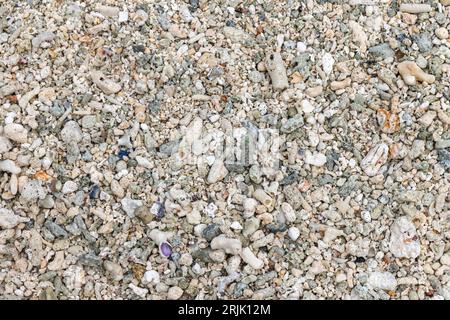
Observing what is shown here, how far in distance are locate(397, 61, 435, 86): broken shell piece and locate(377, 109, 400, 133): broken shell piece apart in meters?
0.14

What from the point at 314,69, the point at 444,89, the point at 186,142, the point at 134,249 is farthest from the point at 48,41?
the point at 444,89

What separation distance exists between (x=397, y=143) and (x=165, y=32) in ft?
3.05

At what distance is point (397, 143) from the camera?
2207 mm

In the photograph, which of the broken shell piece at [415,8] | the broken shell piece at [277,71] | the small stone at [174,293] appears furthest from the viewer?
the broken shell piece at [415,8]

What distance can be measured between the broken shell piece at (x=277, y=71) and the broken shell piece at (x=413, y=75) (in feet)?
1.41

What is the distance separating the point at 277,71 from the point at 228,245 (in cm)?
65

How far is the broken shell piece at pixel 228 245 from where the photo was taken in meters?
2.04

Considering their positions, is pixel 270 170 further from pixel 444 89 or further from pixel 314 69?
pixel 444 89

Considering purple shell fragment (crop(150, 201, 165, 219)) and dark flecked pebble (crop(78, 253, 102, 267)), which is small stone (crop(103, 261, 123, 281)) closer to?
dark flecked pebble (crop(78, 253, 102, 267))

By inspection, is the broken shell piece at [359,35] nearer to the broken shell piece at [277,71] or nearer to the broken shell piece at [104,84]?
the broken shell piece at [277,71]

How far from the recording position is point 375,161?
2.17m

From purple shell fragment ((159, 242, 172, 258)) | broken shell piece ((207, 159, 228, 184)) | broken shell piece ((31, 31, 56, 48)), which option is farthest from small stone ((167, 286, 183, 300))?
broken shell piece ((31, 31, 56, 48))

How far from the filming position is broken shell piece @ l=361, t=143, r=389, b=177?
2.18 m

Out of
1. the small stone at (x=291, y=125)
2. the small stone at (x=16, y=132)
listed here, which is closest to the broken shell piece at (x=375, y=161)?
the small stone at (x=291, y=125)
